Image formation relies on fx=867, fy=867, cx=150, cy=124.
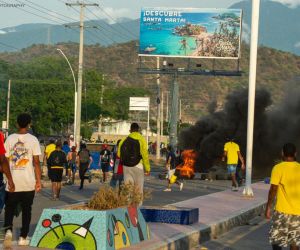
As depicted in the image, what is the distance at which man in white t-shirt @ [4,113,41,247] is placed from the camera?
36.7ft

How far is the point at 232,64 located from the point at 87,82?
57.7 metres

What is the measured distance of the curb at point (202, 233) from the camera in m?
12.0

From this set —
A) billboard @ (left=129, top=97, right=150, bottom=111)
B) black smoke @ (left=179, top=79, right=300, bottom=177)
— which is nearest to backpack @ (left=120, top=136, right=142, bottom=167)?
black smoke @ (left=179, top=79, right=300, bottom=177)

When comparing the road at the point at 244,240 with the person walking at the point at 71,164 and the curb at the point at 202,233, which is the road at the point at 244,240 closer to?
the curb at the point at 202,233

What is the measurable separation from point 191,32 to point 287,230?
54.2 m

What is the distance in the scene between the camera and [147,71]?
6481 centimetres

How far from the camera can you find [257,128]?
51.3 m

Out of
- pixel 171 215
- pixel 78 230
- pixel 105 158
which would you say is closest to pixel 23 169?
pixel 78 230

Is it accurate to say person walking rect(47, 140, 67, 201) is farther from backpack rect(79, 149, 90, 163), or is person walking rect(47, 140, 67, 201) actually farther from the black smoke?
the black smoke

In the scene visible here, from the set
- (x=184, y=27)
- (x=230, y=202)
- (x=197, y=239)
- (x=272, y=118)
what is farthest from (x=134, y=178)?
(x=184, y=27)

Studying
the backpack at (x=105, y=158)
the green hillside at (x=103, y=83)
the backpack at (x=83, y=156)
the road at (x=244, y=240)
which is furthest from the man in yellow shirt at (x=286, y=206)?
the green hillside at (x=103, y=83)

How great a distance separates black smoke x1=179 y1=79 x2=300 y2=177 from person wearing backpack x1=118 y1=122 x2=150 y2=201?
32536 mm

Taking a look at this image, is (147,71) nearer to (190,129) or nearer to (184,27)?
(184,27)

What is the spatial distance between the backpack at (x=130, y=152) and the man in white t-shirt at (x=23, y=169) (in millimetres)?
4611
